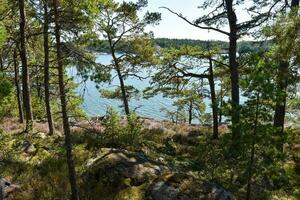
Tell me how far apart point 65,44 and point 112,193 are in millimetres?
4431

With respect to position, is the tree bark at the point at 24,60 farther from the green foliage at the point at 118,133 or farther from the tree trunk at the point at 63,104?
the tree trunk at the point at 63,104

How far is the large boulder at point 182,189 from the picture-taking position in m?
10.6

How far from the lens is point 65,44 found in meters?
10.3

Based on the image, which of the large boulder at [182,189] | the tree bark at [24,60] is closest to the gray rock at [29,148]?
the tree bark at [24,60]

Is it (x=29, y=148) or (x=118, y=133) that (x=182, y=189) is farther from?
(x=29, y=148)

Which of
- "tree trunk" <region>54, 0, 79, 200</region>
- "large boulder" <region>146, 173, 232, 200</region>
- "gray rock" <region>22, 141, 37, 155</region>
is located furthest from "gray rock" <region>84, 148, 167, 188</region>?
"gray rock" <region>22, 141, 37, 155</region>

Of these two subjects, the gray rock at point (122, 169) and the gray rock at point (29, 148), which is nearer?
the gray rock at point (122, 169)

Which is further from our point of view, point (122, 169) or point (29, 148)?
point (29, 148)

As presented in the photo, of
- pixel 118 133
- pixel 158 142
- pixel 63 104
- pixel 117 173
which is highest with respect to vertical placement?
pixel 63 104

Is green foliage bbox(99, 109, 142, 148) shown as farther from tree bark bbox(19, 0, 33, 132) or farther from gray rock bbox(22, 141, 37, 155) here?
tree bark bbox(19, 0, 33, 132)

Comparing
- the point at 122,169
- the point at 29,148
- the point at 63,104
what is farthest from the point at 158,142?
the point at 63,104

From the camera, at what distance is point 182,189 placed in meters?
10.7

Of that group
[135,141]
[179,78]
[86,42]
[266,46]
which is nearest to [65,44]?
[86,42]

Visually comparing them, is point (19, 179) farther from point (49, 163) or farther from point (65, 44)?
point (65, 44)
